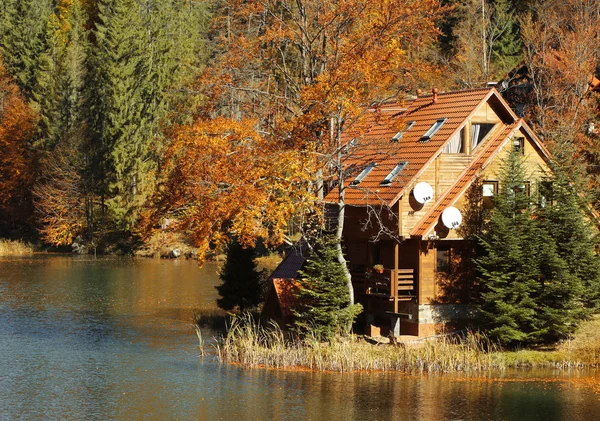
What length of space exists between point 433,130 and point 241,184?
869 cm

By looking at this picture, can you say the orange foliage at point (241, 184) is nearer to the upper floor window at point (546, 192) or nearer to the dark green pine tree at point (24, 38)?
the upper floor window at point (546, 192)

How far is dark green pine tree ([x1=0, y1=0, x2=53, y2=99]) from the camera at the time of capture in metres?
105

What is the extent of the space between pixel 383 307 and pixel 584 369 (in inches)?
334

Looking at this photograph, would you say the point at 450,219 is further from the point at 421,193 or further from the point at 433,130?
the point at 433,130

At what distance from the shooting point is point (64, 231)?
86375 millimetres

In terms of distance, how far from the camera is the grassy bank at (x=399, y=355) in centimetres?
3547

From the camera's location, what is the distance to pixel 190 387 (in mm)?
32562

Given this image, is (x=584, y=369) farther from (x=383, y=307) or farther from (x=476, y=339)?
(x=383, y=307)

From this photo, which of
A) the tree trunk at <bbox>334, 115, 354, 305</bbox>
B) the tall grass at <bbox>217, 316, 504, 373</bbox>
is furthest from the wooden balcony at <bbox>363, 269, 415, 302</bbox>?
the tall grass at <bbox>217, 316, 504, 373</bbox>

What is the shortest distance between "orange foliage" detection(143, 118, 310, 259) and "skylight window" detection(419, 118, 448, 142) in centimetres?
559

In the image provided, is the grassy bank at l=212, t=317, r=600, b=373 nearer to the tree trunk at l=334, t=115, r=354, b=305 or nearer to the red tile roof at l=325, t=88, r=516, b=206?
the tree trunk at l=334, t=115, r=354, b=305

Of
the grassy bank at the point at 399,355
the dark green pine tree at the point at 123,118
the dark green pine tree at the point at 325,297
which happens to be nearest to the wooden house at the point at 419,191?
the dark green pine tree at the point at 325,297

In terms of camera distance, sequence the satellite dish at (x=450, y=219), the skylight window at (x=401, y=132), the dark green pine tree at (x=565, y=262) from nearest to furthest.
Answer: the dark green pine tree at (x=565, y=262) < the satellite dish at (x=450, y=219) < the skylight window at (x=401, y=132)

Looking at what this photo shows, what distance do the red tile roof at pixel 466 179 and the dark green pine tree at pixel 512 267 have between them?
1.45 metres
